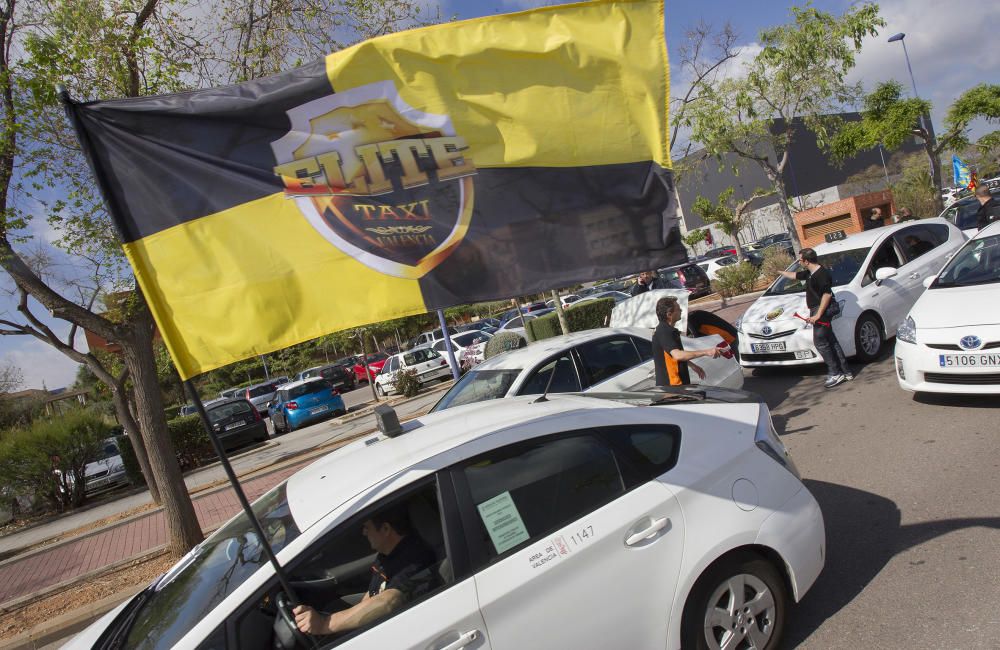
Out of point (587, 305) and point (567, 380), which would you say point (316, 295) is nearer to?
point (567, 380)

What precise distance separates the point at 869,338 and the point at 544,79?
24.1 ft

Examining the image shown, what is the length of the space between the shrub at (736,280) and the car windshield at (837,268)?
37.9 feet

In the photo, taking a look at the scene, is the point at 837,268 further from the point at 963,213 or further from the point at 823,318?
the point at 963,213

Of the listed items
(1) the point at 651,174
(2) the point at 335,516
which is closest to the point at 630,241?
(1) the point at 651,174

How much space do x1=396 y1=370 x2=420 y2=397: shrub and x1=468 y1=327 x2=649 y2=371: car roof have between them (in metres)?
13.8

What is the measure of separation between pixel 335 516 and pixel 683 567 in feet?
5.07

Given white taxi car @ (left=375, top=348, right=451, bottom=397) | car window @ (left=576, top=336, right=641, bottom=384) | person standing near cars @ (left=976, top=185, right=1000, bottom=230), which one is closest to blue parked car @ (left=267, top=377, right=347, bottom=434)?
white taxi car @ (left=375, top=348, right=451, bottom=397)

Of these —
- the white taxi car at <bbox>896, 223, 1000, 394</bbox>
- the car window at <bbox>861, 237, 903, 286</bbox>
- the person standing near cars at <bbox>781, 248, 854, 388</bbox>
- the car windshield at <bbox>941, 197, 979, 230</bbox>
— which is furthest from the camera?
the car windshield at <bbox>941, 197, 979, 230</bbox>

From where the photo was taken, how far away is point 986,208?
39.2 ft

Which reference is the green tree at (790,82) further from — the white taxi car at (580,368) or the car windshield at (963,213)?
the white taxi car at (580,368)

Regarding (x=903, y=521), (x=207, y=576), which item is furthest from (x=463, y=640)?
(x=903, y=521)

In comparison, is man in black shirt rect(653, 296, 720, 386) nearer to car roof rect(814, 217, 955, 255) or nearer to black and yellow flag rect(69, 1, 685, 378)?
black and yellow flag rect(69, 1, 685, 378)

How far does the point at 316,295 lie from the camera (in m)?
2.98

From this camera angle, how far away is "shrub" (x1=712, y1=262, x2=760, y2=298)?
21.3 metres
